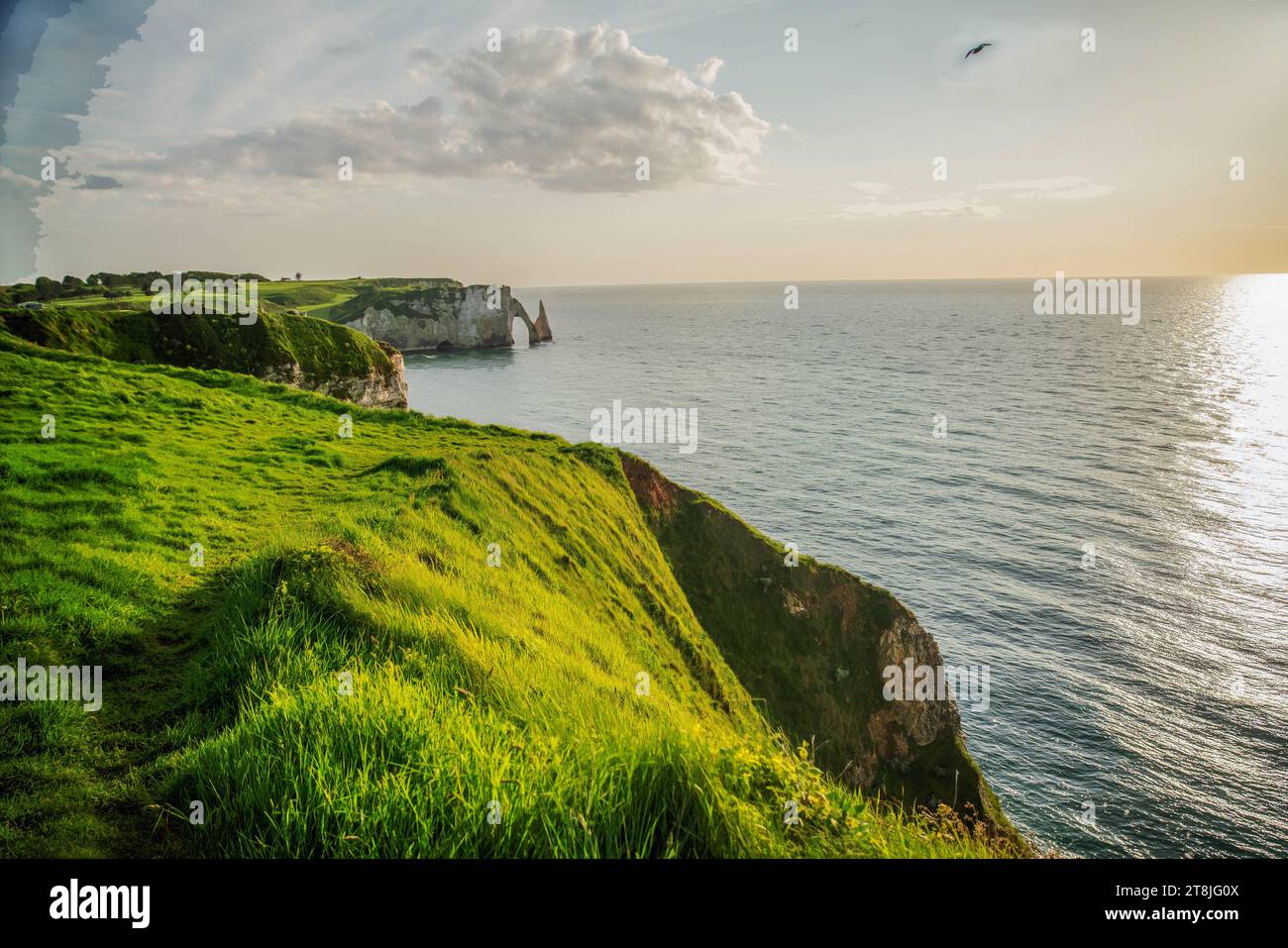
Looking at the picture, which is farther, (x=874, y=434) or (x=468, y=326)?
(x=468, y=326)

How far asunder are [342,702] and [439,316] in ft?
580

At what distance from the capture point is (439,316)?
168 m

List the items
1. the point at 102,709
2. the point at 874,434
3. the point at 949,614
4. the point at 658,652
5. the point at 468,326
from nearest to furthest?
1. the point at 102,709
2. the point at 658,652
3. the point at 949,614
4. the point at 874,434
5. the point at 468,326

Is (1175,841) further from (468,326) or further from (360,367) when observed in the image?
(468,326)

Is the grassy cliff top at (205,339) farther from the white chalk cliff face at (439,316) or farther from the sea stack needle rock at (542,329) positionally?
the sea stack needle rock at (542,329)
